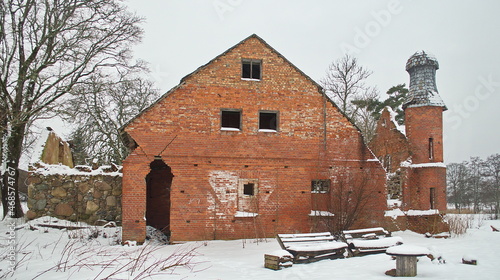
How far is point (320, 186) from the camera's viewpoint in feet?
54.0

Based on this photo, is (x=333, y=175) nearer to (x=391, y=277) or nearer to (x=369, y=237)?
(x=369, y=237)

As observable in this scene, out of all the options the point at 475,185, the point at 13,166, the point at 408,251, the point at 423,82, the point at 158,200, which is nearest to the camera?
the point at 408,251

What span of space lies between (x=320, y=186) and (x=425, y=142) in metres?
6.55

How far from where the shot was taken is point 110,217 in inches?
708

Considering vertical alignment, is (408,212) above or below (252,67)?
below

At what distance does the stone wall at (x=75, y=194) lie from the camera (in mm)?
17281

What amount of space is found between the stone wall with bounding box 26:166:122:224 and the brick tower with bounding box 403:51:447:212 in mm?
13666

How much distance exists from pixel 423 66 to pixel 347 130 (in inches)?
262

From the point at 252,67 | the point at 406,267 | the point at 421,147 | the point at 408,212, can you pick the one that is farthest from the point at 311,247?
the point at 421,147

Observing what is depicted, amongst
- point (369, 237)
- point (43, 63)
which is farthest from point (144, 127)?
point (369, 237)

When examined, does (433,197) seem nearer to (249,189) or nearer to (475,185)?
(249,189)

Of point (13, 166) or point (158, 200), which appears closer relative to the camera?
point (13, 166)

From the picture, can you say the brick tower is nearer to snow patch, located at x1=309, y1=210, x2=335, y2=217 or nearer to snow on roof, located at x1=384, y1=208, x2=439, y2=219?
snow on roof, located at x1=384, y1=208, x2=439, y2=219

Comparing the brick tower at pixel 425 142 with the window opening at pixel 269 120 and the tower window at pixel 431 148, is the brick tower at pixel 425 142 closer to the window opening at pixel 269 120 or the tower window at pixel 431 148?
the tower window at pixel 431 148
